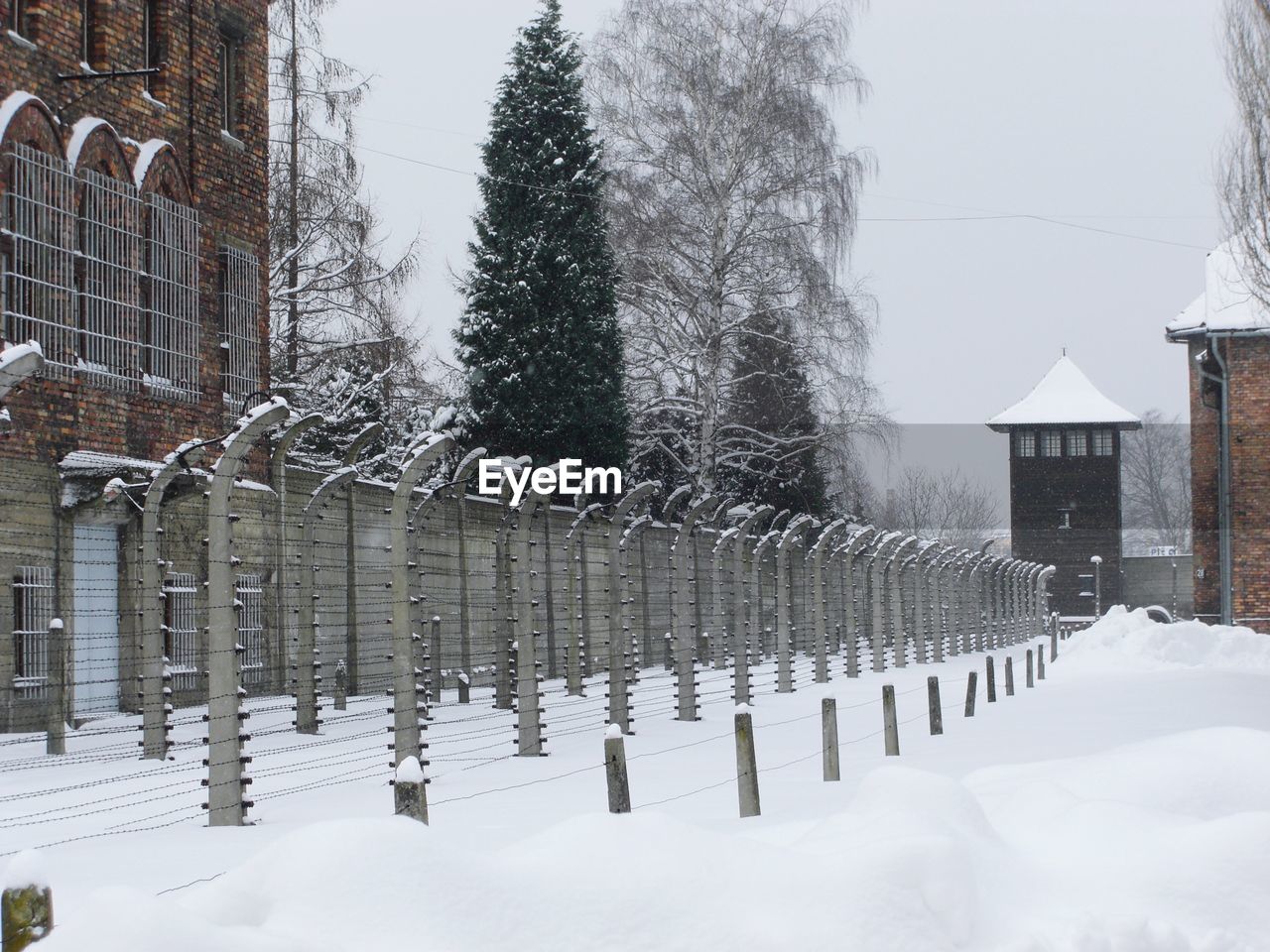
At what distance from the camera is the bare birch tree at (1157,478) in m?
102

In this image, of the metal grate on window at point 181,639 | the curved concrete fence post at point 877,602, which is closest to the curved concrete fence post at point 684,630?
the metal grate on window at point 181,639

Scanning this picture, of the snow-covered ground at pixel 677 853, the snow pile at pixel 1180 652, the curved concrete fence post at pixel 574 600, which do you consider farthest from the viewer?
the snow pile at pixel 1180 652

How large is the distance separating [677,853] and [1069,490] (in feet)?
212

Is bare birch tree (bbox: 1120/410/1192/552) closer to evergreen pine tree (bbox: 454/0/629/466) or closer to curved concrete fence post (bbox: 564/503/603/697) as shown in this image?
evergreen pine tree (bbox: 454/0/629/466)

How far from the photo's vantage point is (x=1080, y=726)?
16344 millimetres

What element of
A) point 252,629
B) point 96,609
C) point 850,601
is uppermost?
point 96,609

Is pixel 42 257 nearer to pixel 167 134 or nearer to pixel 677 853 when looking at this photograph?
pixel 167 134

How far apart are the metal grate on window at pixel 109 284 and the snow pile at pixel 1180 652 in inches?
660

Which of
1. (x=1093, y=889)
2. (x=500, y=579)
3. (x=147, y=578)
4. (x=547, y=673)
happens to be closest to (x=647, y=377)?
(x=547, y=673)

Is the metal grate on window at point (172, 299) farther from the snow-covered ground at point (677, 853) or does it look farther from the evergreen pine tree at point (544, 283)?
the evergreen pine tree at point (544, 283)

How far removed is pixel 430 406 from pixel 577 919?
30594 mm

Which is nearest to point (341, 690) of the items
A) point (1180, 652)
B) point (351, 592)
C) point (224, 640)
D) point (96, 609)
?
point (351, 592)

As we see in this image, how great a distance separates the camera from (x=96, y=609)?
56.7 feet

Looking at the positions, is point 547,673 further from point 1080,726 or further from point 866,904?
point 866,904
